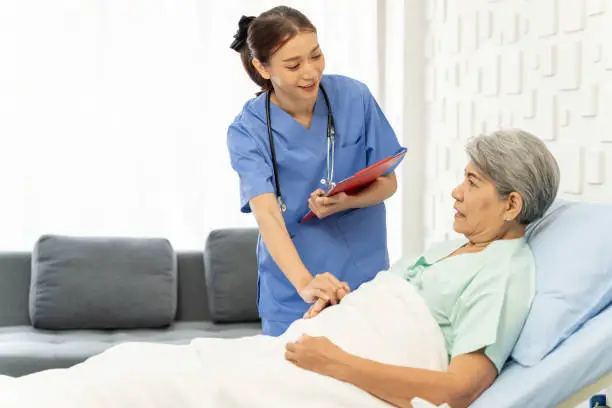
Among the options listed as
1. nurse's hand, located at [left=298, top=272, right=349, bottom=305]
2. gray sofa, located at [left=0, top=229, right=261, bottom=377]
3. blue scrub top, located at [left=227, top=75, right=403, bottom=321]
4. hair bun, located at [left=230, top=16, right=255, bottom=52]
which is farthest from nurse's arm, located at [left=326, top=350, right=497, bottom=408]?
gray sofa, located at [left=0, top=229, right=261, bottom=377]

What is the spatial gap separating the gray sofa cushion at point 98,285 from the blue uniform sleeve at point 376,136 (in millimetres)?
1921

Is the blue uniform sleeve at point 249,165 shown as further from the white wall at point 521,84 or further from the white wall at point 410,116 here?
the white wall at point 410,116

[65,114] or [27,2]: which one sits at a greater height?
[27,2]

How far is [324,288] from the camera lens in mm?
2092

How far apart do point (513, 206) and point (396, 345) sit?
38cm

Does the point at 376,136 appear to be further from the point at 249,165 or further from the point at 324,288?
the point at 324,288

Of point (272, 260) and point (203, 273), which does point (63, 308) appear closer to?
point (203, 273)

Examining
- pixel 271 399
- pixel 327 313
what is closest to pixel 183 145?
pixel 327 313

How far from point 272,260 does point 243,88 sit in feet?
7.32

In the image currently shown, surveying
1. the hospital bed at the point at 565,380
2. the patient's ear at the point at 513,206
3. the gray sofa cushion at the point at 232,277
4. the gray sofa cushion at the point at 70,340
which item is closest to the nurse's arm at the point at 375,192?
the patient's ear at the point at 513,206

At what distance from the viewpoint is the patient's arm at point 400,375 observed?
173 centimetres

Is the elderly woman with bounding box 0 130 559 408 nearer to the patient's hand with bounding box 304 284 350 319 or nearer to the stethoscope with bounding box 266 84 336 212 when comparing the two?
the patient's hand with bounding box 304 284 350 319

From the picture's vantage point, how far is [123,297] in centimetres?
414

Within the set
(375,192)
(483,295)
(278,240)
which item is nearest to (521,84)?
(375,192)
